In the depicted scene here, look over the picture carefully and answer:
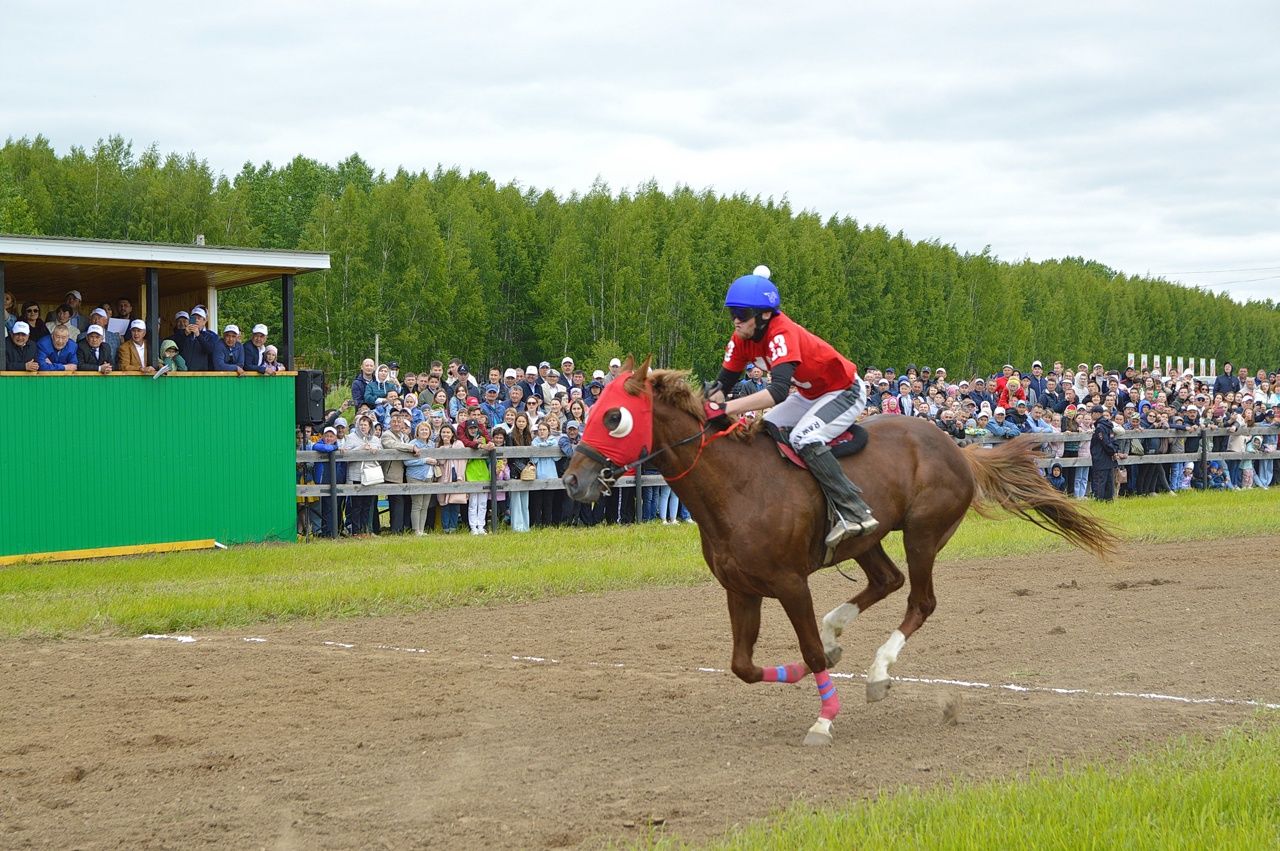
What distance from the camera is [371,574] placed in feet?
46.1

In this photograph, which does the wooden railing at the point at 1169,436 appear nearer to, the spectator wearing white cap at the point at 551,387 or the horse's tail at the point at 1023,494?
the spectator wearing white cap at the point at 551,387

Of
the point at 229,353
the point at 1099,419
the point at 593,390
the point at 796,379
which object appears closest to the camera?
the point at 796,379

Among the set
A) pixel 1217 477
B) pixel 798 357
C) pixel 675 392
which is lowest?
pixel 1217 477

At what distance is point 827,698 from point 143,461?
11950 mm

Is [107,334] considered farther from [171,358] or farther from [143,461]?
[143,461]

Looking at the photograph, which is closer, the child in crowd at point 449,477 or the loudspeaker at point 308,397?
the loudspeaker at point 308,397

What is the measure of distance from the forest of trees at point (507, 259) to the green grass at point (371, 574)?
79.3 ft

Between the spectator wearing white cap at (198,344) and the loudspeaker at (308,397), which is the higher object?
the spectator wearing white cap at (198,344)

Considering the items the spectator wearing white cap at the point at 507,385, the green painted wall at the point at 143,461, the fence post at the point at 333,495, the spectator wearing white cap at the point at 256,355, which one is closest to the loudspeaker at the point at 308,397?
the green painted wall at the point at 143,461

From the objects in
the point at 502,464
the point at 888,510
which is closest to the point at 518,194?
the point at 502,464

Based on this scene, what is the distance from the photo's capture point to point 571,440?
1931cm

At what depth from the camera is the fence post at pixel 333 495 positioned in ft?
57.8

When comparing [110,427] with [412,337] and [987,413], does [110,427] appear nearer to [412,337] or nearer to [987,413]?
[987,413]

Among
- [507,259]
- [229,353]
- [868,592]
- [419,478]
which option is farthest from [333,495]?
[507,259]
